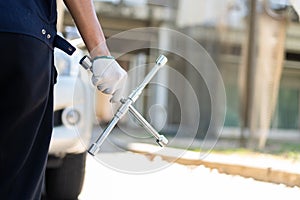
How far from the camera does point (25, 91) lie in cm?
101

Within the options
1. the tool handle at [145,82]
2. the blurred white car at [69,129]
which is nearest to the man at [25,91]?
the tool handle at [145,82]

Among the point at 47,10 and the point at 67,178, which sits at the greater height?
the point at 47,10

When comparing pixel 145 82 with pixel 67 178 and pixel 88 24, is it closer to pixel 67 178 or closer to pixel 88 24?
pixel 88 24

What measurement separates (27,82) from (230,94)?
10.0 m

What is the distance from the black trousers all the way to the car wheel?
2.35 m

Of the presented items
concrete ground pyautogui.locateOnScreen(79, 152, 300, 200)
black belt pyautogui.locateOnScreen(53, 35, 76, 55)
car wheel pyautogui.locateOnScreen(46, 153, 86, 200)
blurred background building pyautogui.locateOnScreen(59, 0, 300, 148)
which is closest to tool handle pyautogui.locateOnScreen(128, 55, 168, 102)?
black belt pyautogui.locateOnScreen(53, 35, 76, 55)

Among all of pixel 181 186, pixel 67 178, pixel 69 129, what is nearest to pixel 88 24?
pixel 69 129

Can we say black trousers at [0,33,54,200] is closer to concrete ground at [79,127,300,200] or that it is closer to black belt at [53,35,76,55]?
black belt at [53,35,76,55]

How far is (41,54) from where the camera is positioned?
1.04m

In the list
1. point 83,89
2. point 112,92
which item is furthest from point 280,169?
Result: point 112,92

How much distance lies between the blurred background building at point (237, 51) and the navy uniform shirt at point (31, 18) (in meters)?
2.09

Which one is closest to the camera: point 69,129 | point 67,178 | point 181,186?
point 69,129

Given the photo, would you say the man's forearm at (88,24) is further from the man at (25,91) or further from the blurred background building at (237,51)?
the blurred background building at (237,51)

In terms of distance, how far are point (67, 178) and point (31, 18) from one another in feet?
8.60
